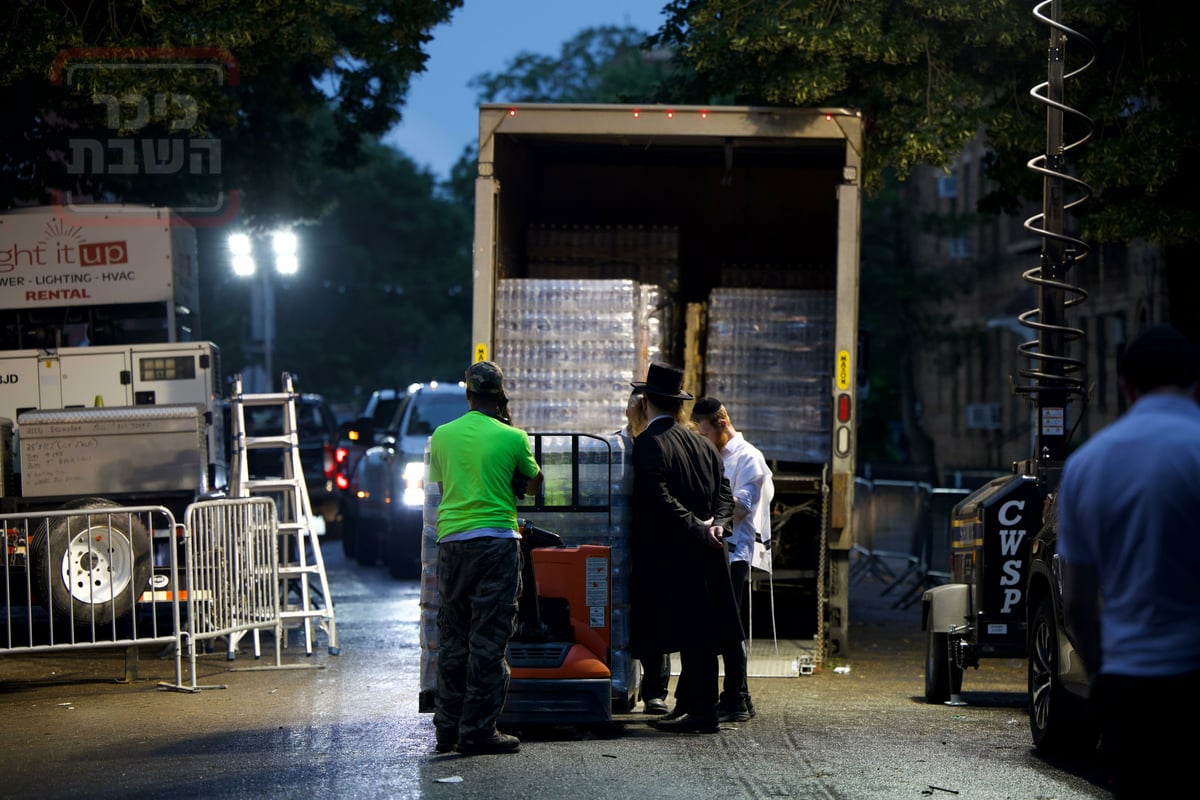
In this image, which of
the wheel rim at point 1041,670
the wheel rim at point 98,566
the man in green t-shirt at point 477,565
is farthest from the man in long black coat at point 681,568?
the wheel rim at point 98,566

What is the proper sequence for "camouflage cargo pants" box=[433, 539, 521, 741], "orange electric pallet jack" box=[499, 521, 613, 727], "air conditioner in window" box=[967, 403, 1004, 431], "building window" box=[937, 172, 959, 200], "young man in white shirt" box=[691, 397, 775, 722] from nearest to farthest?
"camouflage cargo pants" box=[433, 539, 521, 741], "orange electric pallet jack" box=[499, 521, 613, 727], "young man in white shirt" box=[691, 397, 775, 722], "air conditioner in window" box=[967, 403, 1004, 431], "building window" box=[937, 172, 959, 200]

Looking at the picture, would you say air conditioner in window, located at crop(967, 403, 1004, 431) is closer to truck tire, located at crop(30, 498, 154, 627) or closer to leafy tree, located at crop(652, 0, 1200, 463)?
leafy tree, located at crop(652, 0, 1200, 463)

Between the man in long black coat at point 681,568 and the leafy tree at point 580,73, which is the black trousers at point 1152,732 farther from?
the leafy tree at point 580,73

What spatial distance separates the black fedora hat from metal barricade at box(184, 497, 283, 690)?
3.75 m

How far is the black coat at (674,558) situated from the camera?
32.0 ft

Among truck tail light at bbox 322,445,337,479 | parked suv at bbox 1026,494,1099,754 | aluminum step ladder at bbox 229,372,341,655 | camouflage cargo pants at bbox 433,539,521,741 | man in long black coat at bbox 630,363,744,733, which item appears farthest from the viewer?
truck tail light at bbox 322,445,337,479

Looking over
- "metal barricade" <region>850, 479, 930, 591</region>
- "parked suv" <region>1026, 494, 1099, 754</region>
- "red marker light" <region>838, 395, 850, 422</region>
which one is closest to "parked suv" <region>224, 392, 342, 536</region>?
"metal barricade" <region>850, 479, 930, 591</region>

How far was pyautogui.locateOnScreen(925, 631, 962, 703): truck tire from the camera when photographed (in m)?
11.4

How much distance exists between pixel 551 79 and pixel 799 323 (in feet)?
172

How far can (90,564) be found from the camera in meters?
12.6

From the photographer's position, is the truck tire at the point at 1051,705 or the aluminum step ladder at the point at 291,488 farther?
the aluminum step ladder at the point at 291,488

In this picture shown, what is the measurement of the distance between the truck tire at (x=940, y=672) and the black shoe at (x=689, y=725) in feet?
6.95

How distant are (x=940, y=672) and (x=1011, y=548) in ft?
3.58

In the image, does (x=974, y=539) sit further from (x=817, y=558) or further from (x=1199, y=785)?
(x=1199, y=785)
